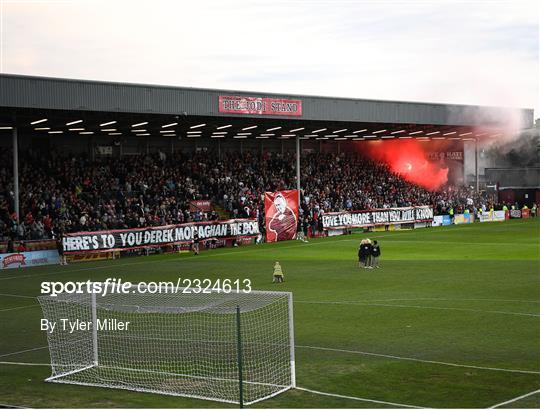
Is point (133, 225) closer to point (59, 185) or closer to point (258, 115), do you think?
point (59, 185)

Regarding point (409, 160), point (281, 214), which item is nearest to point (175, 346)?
point (281, 214)

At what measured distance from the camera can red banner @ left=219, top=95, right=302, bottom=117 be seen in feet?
164

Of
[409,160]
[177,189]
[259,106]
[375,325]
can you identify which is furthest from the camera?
[409,160]

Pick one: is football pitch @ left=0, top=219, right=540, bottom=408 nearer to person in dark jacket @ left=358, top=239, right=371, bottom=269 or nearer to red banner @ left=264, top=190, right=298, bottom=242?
person in dark jacket @ left=358, top=239, right=371, bottom=269

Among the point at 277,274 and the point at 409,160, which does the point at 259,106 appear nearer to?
the point at 277,274

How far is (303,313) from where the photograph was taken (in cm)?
2406

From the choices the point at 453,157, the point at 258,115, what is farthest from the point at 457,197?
the point at 258,115

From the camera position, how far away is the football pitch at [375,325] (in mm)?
14953

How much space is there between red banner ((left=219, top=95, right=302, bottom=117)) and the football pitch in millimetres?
10588

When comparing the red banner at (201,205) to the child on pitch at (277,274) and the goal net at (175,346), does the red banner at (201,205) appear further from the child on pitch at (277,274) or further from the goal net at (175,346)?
the goal net at (175,346)

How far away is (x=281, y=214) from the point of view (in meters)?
51.9

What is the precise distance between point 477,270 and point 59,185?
26.6m

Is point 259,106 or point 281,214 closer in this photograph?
point 259,106

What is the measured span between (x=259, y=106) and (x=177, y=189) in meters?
7.99
